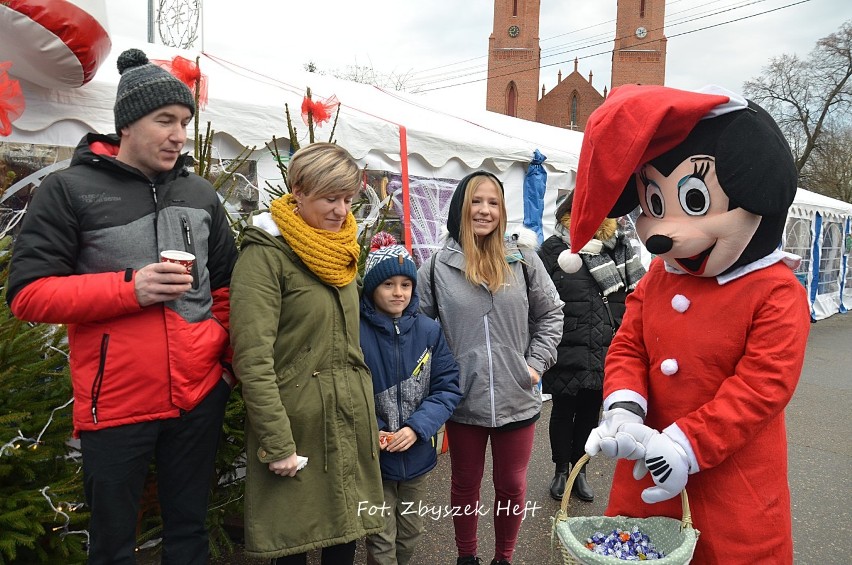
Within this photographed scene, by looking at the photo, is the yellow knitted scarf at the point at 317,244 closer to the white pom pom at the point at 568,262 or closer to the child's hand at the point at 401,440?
the child's hand at the point at 401,440

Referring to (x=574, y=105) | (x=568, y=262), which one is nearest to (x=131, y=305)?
(x=568, y=262)

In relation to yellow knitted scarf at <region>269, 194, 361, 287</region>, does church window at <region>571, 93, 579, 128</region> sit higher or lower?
higher

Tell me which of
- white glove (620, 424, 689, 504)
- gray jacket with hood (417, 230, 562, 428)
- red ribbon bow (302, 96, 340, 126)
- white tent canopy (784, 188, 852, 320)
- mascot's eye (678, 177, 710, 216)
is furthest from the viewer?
white tent canopy (784, 188, 852, 320)

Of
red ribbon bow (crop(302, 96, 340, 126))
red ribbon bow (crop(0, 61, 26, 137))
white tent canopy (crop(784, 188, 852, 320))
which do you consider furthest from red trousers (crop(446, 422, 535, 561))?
white tent canopy (crop(784, 188, 852, 320))

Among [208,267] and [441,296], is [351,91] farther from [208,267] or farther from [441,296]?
[208,267]

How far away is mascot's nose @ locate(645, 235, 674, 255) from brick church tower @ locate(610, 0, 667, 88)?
40.2 meters

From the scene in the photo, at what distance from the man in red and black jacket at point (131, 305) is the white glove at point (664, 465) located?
4.56ft

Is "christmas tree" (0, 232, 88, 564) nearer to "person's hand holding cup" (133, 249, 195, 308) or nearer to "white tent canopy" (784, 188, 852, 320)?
"person's hand holding cup" (133, 249, 195, 308)

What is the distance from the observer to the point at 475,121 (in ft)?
23.4

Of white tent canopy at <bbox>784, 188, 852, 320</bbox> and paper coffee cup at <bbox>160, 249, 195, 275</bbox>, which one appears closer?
paper coffee cup at <bbox>160, 249, 195, 275</bbox>

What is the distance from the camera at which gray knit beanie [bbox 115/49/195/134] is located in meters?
1.84

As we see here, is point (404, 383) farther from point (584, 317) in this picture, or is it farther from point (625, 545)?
point (584, 317)

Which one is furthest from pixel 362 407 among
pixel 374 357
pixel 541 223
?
pixel 541 223

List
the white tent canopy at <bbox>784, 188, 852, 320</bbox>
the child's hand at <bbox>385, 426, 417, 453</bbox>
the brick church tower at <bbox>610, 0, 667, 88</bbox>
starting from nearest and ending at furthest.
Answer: the child's hand at <bbox>385, 426, 417, 453</bbox>, the white tent canopy at <bbox>784, 188, 852, 320</bbox>, the brick church tower at <bbox>610, 0, 667, 88</bbox>
